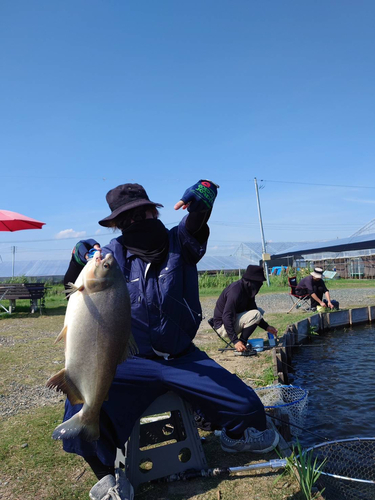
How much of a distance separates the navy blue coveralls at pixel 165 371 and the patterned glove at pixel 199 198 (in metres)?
0.32

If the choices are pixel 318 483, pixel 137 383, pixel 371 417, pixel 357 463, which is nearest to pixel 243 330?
pixel 371 417

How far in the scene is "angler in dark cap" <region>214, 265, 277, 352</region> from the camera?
767 cm

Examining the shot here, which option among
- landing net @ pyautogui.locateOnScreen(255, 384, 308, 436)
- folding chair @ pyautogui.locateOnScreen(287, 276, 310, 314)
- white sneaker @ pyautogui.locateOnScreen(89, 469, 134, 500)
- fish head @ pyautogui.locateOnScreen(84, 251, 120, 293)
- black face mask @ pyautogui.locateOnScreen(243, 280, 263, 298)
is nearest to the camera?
fish head @ pyautogui.locateOnScreen(84, 251, 120, 293)

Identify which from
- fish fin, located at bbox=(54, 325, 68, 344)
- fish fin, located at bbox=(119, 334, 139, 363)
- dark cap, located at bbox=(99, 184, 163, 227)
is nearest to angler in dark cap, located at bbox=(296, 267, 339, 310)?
dark cap, located at bbox=(99, 184, 163, 227)

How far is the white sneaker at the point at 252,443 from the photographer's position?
3686 millimetres

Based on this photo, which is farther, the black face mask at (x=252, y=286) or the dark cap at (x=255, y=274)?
the black face mask at (x=252, y=286)

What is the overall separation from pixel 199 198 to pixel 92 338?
1242 millimetres

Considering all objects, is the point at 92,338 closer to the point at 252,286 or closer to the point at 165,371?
the point at 165,371

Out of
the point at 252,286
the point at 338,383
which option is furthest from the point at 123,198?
the point at 338,383

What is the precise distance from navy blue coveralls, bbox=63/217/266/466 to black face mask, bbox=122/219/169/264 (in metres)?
0.07

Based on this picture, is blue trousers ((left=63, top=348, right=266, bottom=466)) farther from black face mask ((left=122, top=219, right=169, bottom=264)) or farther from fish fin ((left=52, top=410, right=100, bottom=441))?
black face mask ((left=122, top=219, right=169, bottom=264))

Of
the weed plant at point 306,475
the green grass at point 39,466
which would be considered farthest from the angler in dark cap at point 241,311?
the weed plant at point 306,475

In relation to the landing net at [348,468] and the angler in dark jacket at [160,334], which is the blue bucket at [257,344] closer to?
the landing net at [348,468]

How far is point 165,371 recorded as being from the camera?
3.09 metres
